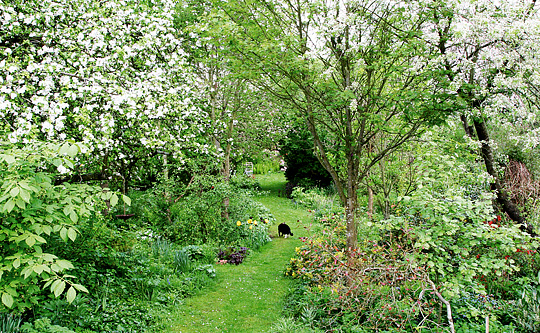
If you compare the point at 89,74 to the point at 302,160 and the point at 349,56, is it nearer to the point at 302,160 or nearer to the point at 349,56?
the point at 349,56

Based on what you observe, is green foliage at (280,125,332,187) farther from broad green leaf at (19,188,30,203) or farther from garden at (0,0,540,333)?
broad green leaf at (19,188,30,203)

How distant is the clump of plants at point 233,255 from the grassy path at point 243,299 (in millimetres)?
141

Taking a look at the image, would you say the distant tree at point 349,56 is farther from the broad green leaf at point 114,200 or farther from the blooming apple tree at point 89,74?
the broad green leaf at point 114,200

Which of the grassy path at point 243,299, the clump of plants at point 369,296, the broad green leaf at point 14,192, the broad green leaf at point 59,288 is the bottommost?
the grassy path at point 243,299

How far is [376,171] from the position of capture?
7.79 m

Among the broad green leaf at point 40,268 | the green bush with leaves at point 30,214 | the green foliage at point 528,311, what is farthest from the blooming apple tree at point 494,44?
the broad green leaf at point 40,268

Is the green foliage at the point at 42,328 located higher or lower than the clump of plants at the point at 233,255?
higher

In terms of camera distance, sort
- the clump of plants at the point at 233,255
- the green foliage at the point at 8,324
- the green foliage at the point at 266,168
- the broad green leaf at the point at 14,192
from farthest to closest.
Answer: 1. the green foliage at the point at 266,168
2. the clump of plants at the point at 233,255
3. the green foliage at the point at 8,324
4. the broad green leaf at the point at 14,192

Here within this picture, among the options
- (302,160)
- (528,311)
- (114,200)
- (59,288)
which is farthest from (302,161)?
(59,288)

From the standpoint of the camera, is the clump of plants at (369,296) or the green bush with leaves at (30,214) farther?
the clump of plants at (369,296)

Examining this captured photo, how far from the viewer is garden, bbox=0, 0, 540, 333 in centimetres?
357

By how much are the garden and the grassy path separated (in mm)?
34

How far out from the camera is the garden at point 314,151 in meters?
3.57

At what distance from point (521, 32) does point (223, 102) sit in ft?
22.4
